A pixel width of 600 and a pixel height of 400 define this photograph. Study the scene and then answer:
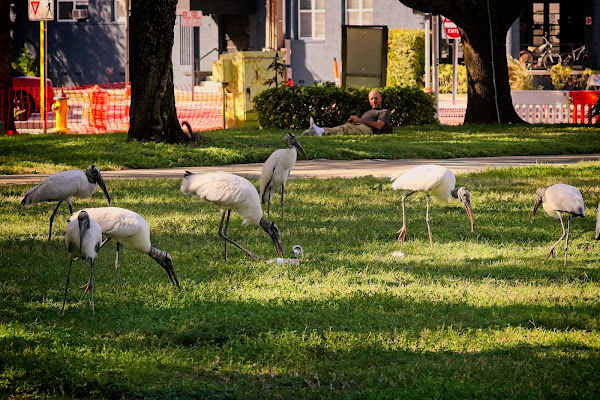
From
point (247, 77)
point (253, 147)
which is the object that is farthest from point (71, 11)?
point (253, 147)

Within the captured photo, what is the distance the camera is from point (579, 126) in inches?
918

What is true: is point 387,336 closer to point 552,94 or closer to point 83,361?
point 83,361

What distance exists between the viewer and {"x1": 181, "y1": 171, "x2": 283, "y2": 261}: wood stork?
8852mm

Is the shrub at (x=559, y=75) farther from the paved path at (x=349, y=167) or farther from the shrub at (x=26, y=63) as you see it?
the shrub at (x=26, y=63)

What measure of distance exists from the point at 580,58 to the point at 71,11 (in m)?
23.6

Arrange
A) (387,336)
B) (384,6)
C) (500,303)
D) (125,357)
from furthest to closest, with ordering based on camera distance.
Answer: (384,6), (500,303), (387,336), (125,357)

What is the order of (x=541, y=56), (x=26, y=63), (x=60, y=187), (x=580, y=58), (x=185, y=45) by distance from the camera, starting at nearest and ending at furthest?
(x=60, y=187)
(x=580, y=58)
(x=541, y=56)
(x=26, y=63)
(x=185, y=45)

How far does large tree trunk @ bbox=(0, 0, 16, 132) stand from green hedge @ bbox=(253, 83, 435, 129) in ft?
18.7

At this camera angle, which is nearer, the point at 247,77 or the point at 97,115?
the point at 247,77

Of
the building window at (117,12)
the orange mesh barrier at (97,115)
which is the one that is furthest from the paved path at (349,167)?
the building window at (117,12)

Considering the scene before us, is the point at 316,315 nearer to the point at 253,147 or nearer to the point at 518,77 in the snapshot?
the point at 253,147

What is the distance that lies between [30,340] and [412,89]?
60.6 ft

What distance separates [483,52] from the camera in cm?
2391

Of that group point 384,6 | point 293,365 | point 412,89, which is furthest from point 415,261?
point 384,6
